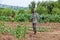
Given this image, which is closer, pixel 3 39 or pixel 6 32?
pixel 3 39

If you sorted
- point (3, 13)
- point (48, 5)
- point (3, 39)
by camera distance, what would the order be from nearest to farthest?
point (3, 39) < point (3, 13) < point (48, 5)

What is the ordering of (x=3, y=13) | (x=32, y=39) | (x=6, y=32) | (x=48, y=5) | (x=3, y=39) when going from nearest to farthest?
(x=3, y=39) < (x=32, y=39) < (x=6, y=32) < (x=3, y=13) < (x=48, y=5)

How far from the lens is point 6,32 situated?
546 inches

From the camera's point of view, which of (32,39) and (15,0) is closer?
(32,39)

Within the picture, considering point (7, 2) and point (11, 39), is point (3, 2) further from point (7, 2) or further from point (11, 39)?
point (11, 39)

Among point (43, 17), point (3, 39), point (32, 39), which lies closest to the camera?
point (3, 39)

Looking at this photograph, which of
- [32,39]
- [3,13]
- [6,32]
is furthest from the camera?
[3,13]

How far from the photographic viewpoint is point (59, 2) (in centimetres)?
3403

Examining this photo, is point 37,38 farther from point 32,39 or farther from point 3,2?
point 3,2

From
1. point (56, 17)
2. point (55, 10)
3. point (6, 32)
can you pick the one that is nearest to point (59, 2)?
point (55, 10)

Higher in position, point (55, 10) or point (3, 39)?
point (3, 39)

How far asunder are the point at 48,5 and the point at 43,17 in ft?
24.9

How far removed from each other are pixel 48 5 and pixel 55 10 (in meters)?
Answer: 3.38

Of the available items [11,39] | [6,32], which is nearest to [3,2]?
[6,32]
